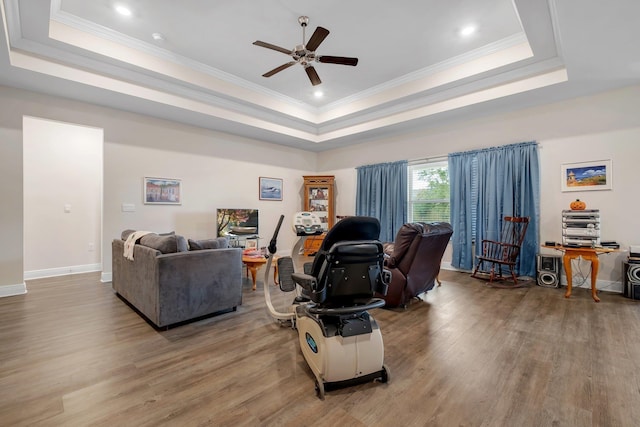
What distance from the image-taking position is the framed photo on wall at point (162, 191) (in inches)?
199

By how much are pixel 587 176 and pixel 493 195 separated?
123 centimetres

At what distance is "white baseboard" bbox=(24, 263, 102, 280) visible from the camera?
476 cm

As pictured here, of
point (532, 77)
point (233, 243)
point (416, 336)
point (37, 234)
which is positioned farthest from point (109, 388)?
point (532, 77)

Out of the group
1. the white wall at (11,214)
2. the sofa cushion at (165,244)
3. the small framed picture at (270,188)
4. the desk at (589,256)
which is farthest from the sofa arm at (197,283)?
the desk at (589,256)

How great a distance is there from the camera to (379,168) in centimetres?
650

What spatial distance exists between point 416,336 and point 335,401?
1.20m

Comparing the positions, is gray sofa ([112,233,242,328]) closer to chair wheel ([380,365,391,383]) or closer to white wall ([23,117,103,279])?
chair wheel ([380,365,391,383])

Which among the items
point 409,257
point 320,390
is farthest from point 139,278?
point 409,257

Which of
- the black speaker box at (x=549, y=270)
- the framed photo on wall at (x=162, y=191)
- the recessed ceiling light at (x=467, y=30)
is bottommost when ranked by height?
the black speaker box at (x=549, y=270)

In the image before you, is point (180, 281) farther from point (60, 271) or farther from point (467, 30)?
point (467, 30)

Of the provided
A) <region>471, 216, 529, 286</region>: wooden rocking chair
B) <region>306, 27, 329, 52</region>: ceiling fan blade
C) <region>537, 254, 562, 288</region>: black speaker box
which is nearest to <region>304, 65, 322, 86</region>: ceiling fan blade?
<region>306, 27, 329, 52</region>: ceiling fan blade

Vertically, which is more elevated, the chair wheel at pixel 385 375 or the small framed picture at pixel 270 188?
the small framed picture at pixel 270 188

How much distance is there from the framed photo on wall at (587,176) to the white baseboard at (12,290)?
27.0ft

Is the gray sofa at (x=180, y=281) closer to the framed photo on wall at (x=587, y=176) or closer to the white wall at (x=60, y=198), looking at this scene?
the white wall at (x=60, y=198)
